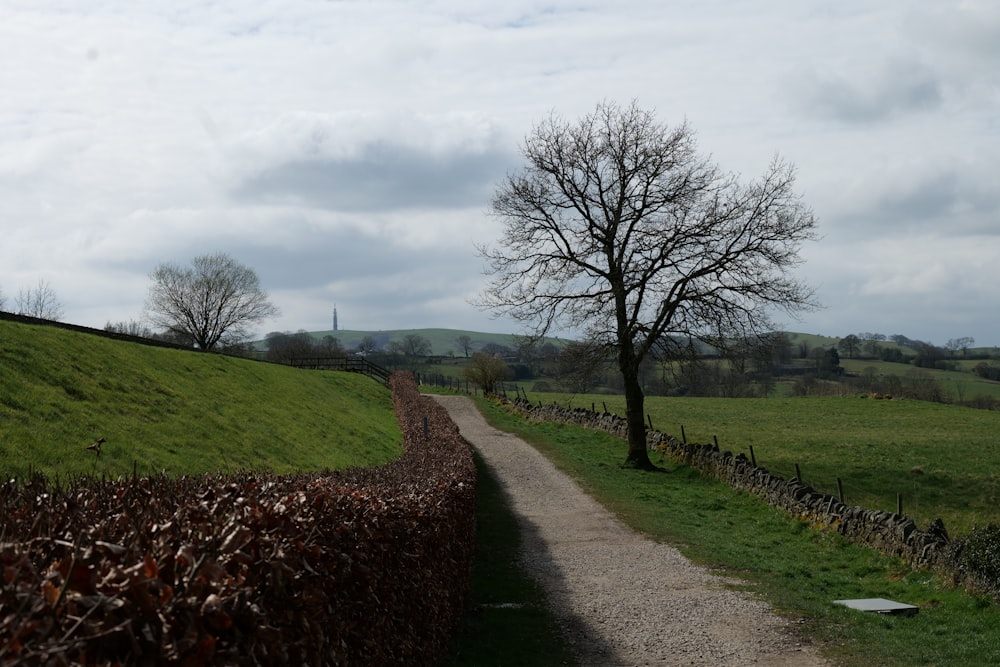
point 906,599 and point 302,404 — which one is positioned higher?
point 302,404

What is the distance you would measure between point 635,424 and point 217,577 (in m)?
28.5

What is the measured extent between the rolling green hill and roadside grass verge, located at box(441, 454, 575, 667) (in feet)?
13.8

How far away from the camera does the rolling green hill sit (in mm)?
13941

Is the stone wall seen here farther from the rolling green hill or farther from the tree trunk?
the rolling green hill

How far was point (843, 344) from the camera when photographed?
410 ft

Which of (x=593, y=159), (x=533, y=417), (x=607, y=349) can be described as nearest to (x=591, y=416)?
(x=533, y=417)

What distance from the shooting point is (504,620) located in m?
11.7

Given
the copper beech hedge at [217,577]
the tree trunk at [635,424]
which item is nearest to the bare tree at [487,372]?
the tree trunk at [635,424]

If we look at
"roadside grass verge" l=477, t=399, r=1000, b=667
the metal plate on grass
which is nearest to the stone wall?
"roadside grass verge" l=477, t=399, r=1000, b=667

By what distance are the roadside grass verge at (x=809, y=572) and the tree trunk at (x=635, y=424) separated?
1556 millimetres

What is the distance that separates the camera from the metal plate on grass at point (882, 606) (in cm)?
1198

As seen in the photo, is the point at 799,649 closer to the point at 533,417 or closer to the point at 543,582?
the point at 543,582

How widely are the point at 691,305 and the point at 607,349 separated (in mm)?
3394

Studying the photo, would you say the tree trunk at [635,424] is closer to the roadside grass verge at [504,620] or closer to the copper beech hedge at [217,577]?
the roadside grass verge at [504,620]
